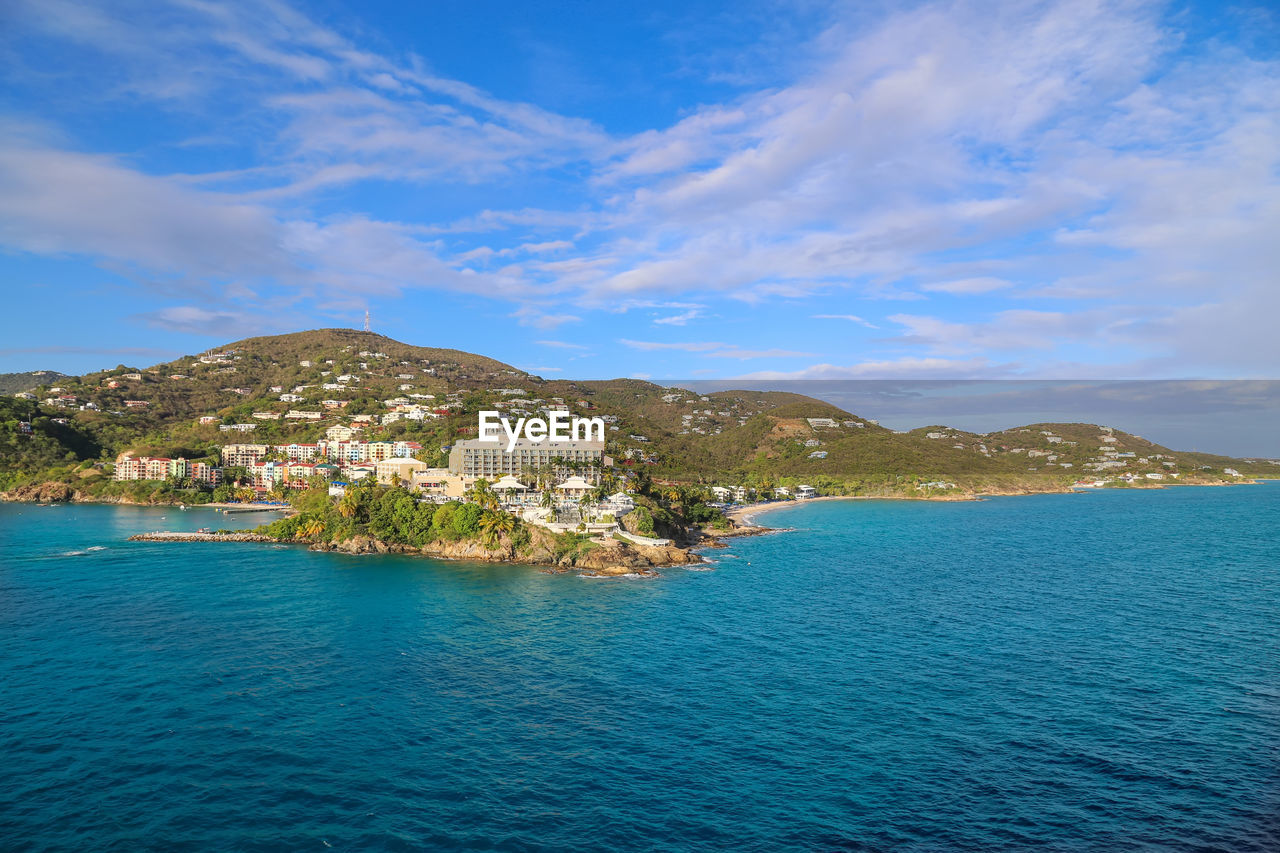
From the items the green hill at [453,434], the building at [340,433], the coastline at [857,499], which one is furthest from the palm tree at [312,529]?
the building at [340,433]

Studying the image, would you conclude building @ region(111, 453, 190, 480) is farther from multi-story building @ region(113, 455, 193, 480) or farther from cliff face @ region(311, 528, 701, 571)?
cliff face @ region(311, 528, 701, 571)

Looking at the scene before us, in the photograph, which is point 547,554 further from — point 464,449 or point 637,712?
point 637,712

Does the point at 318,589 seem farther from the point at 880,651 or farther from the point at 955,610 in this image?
the point at 955,610

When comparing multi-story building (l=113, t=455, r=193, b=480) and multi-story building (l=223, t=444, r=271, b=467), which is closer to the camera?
multi-story building (l=113, t=455, r=193, b=480)

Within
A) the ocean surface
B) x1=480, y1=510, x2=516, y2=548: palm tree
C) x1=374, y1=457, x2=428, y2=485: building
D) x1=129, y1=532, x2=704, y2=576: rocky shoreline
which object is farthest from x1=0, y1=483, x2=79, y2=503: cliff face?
x1=480, y1=510, x2=516, y2=548: palm tree

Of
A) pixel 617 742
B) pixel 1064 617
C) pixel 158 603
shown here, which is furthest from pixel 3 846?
pixel 1064 617

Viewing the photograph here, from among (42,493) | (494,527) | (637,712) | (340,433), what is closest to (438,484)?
(494,527)

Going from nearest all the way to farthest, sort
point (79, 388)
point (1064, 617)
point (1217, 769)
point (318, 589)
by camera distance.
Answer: point (1217, 769), point (1064, 617), point (318, 589), point (79, 388)
